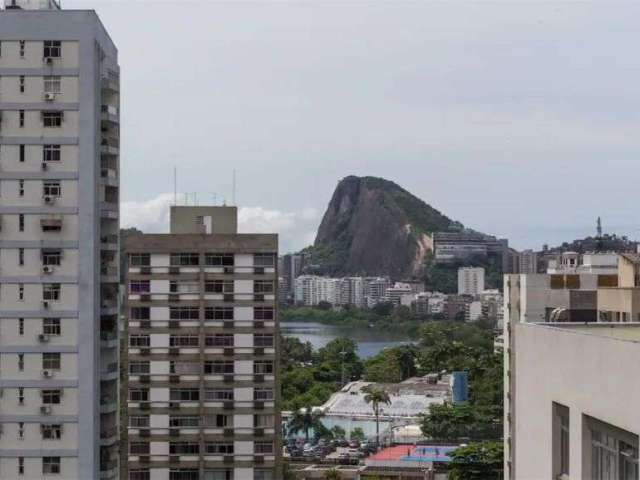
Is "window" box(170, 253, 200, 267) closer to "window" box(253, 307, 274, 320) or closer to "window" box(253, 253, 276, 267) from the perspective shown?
"window" box(253, 253, 276, 267)

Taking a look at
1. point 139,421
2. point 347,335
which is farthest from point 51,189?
point 347,335

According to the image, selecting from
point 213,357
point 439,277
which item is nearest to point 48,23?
point 213,357

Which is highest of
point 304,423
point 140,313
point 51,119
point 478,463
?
point 51,119

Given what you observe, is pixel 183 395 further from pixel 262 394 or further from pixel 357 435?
pixel 357 435

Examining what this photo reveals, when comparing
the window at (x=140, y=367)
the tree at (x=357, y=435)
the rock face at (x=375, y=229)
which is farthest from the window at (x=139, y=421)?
the rock face at (x=375, y=229)

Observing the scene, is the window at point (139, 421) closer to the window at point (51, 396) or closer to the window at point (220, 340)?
the window at point (220, 340)

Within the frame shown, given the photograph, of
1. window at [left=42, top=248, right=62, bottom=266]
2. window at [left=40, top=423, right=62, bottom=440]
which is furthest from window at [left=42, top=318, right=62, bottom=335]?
window at [left=40, top=423, right=62, bottom=440]
